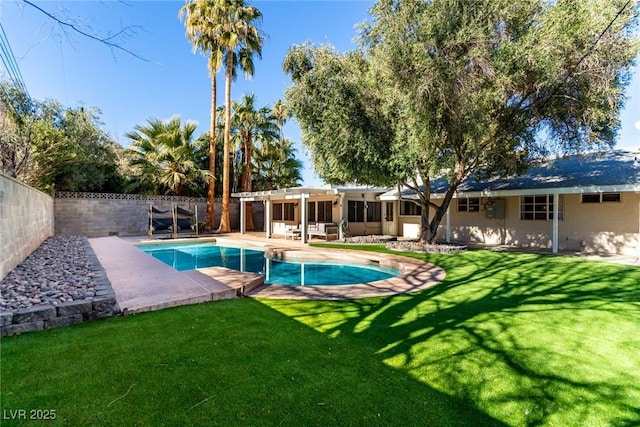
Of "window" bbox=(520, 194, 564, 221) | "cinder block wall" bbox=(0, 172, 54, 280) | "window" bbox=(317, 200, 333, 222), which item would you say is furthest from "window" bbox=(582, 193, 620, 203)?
"cinder block wall" bbox=(0, 172, 54, 280)

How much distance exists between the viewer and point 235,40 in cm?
1855

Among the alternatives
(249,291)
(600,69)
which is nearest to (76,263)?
(249,291)

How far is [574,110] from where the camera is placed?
9570 mm

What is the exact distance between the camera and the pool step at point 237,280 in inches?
251

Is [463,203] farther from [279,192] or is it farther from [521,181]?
[279,192]

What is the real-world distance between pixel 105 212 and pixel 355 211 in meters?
14.3

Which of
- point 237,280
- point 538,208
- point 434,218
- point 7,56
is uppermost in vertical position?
point 7,56

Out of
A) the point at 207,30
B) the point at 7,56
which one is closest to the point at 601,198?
the point at 7,56

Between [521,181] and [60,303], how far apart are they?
1576 centimetres

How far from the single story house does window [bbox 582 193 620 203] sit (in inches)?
1.1

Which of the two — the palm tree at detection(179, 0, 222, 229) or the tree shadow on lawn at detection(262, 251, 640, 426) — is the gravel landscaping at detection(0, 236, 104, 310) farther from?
the palm tree at detection(179, 0, 222, 229)

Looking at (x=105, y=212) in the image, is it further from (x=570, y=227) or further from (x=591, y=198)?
(x=591, y=198)

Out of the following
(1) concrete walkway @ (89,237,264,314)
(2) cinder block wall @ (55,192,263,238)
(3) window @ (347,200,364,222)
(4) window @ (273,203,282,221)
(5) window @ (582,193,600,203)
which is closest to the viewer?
(1) concrete walkway @ (89,237,264,314)

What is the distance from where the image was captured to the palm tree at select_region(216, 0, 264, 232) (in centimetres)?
1870
